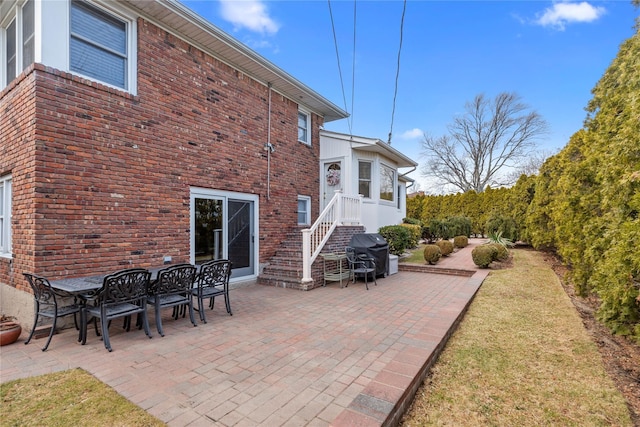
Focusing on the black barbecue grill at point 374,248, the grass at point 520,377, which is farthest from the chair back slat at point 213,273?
the black barbecue grill at point 374,248

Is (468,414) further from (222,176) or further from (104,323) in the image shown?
(222,176)

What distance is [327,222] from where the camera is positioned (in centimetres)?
922

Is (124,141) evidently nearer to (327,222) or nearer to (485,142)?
(327,222)

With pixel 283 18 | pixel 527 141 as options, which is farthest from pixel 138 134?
pixel 527 141

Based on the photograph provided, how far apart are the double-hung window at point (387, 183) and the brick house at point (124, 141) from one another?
598 centimetres

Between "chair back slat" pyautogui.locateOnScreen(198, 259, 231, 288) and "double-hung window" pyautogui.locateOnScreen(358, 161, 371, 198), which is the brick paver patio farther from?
"double-hung window" pyautogui.locateOnScreen(358, 161, 371, 198)

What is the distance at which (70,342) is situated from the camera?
4.11 meters

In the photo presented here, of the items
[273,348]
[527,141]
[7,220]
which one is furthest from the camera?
[527,141]

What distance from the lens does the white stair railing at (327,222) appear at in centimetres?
759

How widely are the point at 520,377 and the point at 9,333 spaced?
21.4 ft

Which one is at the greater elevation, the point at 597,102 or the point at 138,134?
the point at 597,102

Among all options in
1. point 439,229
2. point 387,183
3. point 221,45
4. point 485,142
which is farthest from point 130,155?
point 485,142

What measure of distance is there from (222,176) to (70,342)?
171 inches

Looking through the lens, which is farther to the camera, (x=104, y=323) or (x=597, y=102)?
(x=597, y=102)
